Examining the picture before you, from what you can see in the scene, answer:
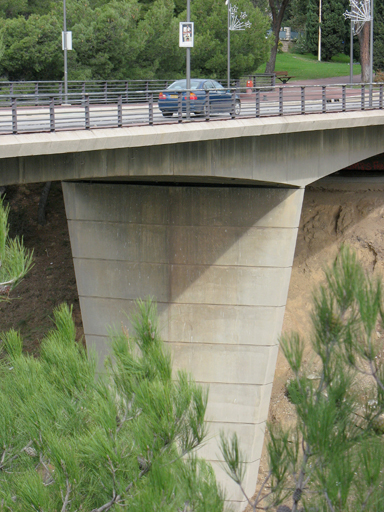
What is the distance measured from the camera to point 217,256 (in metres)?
18.1

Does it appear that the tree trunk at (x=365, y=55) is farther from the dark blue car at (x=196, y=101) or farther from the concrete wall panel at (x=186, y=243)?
the concrete wall panel at (x=186, y=243)

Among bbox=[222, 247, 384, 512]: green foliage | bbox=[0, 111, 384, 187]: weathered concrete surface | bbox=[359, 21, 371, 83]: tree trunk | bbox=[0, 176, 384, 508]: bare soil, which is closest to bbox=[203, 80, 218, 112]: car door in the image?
bbox=[0, 111, 384, 187]: weathered concrete surface

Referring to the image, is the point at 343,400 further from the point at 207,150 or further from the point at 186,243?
the point at 186,243

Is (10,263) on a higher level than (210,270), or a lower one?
higher

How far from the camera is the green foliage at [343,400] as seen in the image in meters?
6.17

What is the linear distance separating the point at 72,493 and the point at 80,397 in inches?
57.9

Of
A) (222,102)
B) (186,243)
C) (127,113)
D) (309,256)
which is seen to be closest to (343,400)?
(222,102)

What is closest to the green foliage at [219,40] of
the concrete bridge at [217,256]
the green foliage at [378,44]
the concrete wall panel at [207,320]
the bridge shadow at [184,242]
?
the concrete bridge at [217,256]

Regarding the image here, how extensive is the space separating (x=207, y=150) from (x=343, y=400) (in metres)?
9.58

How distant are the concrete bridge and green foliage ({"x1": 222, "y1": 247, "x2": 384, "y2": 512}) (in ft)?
33.9

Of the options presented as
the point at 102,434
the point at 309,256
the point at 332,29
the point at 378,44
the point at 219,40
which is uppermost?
the point at 332,29

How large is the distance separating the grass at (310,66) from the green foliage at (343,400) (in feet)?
155

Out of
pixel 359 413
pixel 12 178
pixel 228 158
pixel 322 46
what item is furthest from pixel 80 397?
pixel 322 46

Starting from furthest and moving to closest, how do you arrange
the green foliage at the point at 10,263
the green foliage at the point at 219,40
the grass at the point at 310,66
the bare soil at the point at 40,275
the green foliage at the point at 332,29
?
the green foliage at the point at 332,29
the grass at the point at 310,66
the green foliage at the point at 219,40
the bare soil at the point at 40,275
the green foliage at the point at 10,263
